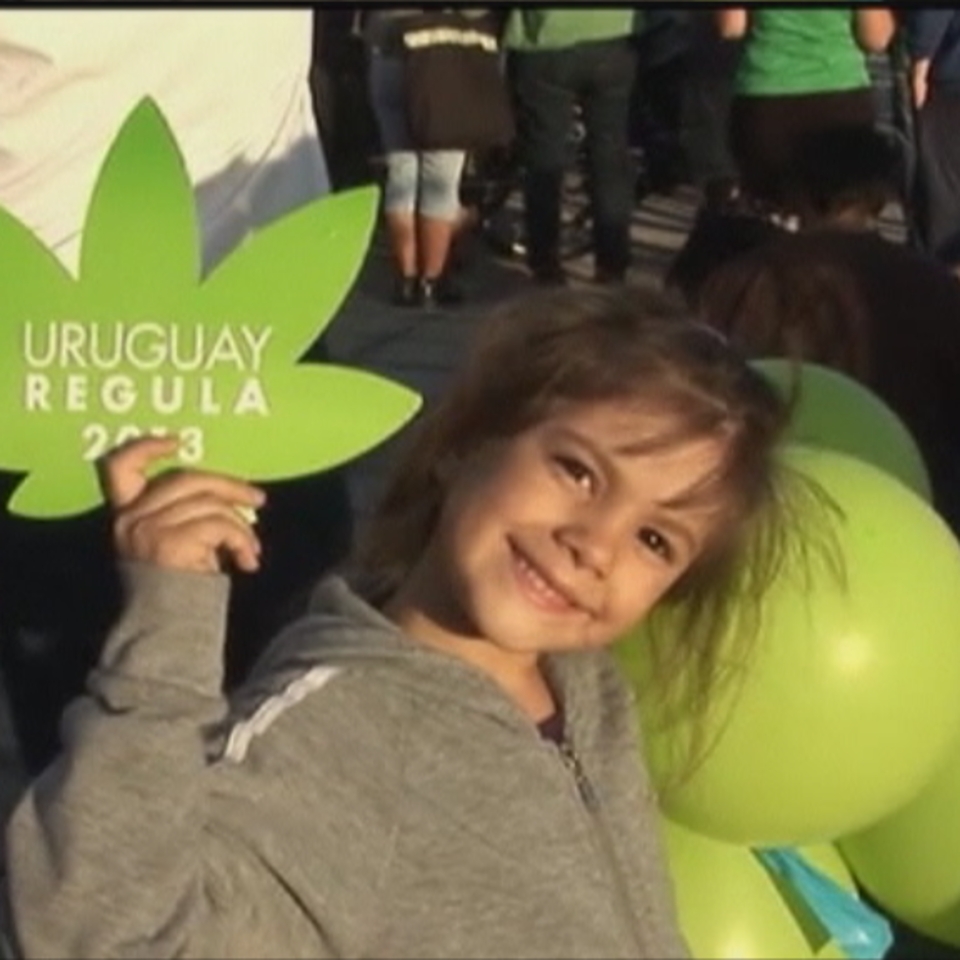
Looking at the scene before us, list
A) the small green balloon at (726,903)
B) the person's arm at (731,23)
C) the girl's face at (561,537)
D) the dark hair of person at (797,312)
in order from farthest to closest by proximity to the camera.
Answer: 1. the person's arm at (731,23)
2. the dark hair of person at (797,312)
3. the small green balloon at (726,903)
4. the girl's face at (561,537)

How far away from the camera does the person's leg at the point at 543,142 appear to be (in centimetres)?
798

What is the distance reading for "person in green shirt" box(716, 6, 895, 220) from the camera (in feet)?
20.0

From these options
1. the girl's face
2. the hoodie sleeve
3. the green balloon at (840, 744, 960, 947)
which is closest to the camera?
the hoodie sleeve

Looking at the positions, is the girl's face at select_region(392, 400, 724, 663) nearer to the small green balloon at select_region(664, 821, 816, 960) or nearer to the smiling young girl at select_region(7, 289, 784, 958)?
the smiling young girl at select_region(7, 289, 784, 958)

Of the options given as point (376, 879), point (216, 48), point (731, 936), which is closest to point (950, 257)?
point (216, 48)

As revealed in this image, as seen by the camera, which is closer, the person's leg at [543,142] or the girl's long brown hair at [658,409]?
the girl's long brown hair at [658,409]

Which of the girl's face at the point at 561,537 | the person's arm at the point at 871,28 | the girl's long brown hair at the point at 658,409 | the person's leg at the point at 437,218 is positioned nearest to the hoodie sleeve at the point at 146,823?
the girl's face at the point at 561,537

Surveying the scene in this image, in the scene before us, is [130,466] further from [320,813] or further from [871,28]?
[871,28]

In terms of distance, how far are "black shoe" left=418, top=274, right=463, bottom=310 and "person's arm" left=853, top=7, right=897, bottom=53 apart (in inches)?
68.2

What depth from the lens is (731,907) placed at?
257cm

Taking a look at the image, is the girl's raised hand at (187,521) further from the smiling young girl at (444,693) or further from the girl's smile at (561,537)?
the girl's smile at (561,537)

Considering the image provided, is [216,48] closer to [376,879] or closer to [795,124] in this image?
[376,879]

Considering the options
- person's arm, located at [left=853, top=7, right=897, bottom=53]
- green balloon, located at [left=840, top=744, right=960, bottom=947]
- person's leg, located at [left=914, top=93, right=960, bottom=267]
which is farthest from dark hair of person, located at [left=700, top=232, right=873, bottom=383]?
person's leg, located at [left=914, top=93, right=960, bottom=267]

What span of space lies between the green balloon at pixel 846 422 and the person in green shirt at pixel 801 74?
293 centimetres
